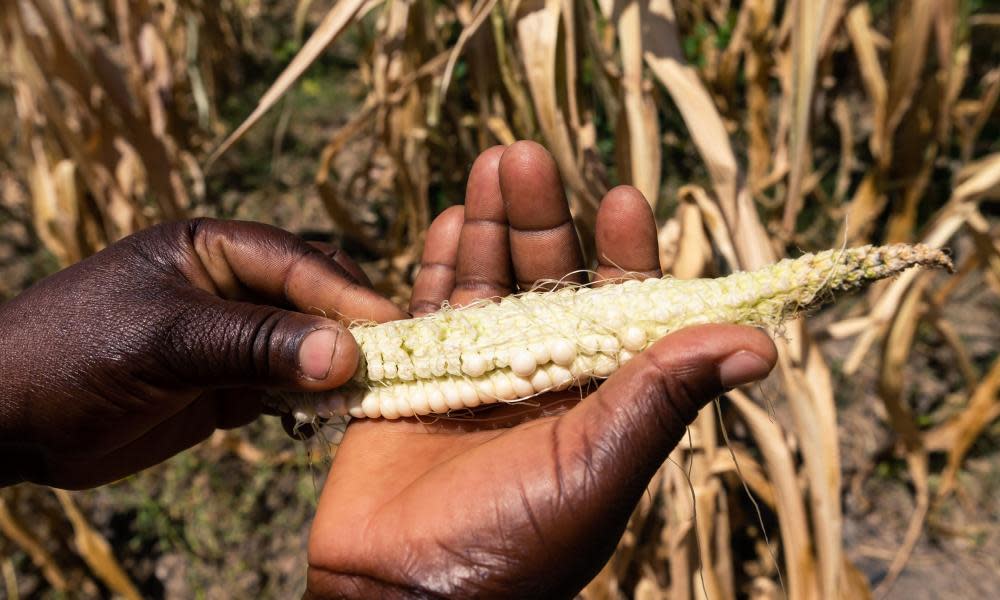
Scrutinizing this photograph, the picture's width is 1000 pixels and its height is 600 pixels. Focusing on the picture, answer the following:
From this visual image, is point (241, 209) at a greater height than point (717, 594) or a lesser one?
greater

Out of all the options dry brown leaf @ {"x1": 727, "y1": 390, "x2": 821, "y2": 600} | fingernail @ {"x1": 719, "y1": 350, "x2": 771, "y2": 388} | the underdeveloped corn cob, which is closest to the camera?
fingernail @ {"x1": 719, "y1": 350, "x2": 771, "y2": 388}

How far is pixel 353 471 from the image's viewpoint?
186 cm

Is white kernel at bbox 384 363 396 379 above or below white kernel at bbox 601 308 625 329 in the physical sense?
below

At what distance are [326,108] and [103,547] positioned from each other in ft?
13.7

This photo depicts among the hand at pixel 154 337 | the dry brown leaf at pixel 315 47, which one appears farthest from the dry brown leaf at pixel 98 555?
the dry brown leaf at pixel 315 47

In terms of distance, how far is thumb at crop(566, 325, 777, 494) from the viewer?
1.36m

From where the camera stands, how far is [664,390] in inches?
54.8

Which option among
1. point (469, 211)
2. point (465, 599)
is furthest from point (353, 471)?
point (469, 211)

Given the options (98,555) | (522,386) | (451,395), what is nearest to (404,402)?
(451,395)

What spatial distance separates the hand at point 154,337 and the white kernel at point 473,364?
298 millimetres

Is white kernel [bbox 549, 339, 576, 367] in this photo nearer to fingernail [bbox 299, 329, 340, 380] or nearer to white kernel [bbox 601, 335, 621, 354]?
white kernel [bbox 601, 335, 621, 354]

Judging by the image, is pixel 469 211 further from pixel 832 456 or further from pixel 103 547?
pixel 103 547

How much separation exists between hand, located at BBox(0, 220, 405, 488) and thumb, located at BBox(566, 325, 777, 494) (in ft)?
2.40

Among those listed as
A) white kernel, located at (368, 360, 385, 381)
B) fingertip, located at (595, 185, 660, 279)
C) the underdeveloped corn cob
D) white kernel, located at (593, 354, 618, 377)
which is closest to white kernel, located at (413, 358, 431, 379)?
the underdeveloped corn cob
